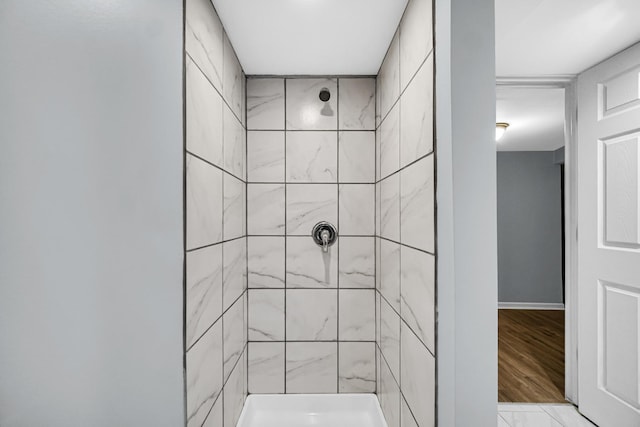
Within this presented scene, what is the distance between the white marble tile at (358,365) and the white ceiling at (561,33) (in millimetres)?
1866

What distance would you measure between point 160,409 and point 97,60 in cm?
84

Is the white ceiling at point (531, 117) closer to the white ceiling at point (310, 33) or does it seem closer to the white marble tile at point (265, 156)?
the white ceiling at point (310, 33)

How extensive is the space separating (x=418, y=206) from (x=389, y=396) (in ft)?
3.47

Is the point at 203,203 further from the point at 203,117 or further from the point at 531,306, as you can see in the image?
the point at 531,306

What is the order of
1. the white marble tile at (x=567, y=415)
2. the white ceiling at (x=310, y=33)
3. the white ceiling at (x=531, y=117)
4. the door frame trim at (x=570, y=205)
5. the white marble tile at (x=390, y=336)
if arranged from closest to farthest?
the white ceiling at (x=310, y=33) < the white marble tile at (x=390, y=336) < the white marble tile at (x=567, y=415) < the door frame trim at (x=570, y=205) < the white ceiling at (x=531, y=117)

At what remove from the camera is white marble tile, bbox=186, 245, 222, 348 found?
116 cm

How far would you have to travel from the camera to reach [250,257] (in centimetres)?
221

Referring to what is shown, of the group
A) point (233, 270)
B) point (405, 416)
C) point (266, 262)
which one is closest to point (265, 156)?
point (266, 262)

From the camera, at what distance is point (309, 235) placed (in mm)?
2238

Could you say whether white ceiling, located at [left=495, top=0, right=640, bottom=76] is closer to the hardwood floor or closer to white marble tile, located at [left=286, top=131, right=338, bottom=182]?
white marble tile, located at [left=286, top=131, right=338, bottom=182]

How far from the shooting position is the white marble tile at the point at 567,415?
86.7 inches

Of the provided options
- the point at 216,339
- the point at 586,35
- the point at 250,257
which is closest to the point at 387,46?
the point at 586,35

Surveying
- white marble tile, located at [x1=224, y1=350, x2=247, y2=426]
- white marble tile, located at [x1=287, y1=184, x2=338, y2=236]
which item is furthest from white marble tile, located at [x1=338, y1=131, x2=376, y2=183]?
white marble tile, located at [x1=224, y1=350, x2=247, y2=426]

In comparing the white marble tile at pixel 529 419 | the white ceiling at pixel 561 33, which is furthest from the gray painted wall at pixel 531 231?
the white ceiling at pixel 561 33
